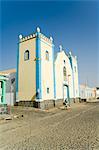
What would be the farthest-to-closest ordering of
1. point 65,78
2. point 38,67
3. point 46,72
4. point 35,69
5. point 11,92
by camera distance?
point 65,78
point 11,92
point 46,72
point 35,69
point 38,67

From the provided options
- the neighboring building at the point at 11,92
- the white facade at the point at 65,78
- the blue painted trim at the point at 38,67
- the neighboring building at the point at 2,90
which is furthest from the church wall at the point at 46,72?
the neighboring building at the point at 2,90

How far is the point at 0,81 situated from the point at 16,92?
24.7ft

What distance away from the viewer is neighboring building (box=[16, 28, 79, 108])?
20.0 metres

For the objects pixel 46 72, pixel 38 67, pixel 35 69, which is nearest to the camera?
pixel 38 67

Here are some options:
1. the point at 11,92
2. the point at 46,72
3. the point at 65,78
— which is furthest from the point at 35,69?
the point at 65,78

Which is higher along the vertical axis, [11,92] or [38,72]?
[38,72]

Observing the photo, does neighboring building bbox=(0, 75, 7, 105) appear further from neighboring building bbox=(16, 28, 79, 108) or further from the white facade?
the white facade

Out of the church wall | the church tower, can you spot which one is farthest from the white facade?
the church tower

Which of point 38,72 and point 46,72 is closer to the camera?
point 38,72

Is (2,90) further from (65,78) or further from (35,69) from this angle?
(65,78)

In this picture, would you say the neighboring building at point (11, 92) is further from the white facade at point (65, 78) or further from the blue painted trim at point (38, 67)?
the white facade at point (65, 78)

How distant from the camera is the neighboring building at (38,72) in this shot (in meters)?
20.0

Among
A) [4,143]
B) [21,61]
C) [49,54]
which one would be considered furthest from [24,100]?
[4,143]

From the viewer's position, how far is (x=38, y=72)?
64.8 feet
